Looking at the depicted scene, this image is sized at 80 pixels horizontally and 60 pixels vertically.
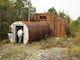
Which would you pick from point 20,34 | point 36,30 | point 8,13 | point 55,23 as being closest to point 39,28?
point 36,30

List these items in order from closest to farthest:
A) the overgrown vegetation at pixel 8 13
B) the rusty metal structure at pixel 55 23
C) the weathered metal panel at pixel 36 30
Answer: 1. the weathered metal panel at pixel 36 30
2. the rusty metal structure at pixel 55 23
3. the overgrown vegetation at pixel 8 13

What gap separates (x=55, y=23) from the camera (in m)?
21.4

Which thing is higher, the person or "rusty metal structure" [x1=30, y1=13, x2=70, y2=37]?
"rusty metal structure" [x1=30, y1=13, x2=70, y2=37]

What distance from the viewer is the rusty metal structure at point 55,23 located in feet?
68.5

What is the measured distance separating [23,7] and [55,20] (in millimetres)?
6740

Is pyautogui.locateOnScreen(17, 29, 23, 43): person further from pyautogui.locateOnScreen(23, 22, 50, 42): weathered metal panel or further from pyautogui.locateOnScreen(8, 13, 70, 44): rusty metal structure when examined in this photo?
pyautogui.locateOnScreen(23, 22, 50, 42): weathered metal panel

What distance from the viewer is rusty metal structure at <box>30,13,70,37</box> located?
20.9 meters

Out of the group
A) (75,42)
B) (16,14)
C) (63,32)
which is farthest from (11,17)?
(75,42)

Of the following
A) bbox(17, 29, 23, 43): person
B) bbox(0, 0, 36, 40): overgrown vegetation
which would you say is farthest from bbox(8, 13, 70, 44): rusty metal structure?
bbox(0, 0, 36, 40): overgrown vegetation

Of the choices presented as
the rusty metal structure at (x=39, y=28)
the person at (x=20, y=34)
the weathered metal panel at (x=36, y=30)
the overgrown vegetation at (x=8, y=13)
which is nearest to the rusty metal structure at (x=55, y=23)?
the rusty metal structure at (x=39, y=28)

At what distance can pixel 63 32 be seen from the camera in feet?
68.2

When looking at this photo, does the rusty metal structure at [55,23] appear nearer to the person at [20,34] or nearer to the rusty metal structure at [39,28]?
the rusty metal structure at [39,28]

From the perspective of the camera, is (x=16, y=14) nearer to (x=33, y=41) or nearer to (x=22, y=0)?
(x=22, y=0)

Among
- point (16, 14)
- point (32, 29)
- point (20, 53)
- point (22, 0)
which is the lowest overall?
point (20, 53)
